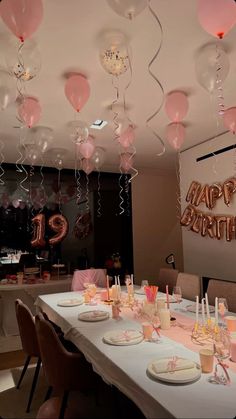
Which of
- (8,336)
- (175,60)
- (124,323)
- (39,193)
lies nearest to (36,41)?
(175,60)

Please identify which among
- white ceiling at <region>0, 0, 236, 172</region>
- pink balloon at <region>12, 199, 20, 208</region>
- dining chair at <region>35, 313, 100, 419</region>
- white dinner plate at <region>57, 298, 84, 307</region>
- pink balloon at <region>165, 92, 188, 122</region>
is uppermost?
white ceiling at <region>0, 0, 236, 172</region>

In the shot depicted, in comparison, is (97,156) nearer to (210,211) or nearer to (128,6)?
(210,211)

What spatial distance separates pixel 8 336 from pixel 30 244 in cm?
149

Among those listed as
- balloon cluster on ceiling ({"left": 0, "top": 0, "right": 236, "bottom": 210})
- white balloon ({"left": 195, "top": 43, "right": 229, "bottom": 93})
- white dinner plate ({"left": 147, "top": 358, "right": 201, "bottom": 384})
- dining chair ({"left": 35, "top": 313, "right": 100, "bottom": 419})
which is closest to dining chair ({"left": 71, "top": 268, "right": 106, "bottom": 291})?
balloon cluster on ceiling ({"left": 0, "top": 0, "right": 236, "bottom": 210})

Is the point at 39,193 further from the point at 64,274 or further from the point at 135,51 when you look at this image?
the point at 135,51

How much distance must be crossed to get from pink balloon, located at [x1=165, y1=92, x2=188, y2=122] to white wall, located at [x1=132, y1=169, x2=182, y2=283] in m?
3.07

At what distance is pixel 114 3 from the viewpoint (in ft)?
4.87

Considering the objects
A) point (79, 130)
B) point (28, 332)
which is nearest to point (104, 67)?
point (79, 130)

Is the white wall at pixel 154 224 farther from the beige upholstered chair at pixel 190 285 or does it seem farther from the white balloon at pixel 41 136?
the white balloon at pixel 41 136

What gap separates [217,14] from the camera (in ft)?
4.99

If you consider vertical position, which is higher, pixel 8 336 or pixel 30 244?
pixel 30 244

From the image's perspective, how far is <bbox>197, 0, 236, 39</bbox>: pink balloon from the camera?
1.50 m

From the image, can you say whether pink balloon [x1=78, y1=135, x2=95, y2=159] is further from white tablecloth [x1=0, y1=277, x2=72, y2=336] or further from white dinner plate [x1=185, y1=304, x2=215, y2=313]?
white dinner plate [x1=185, y1=304, x2=215, y2=313]

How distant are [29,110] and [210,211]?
8.68 feet
